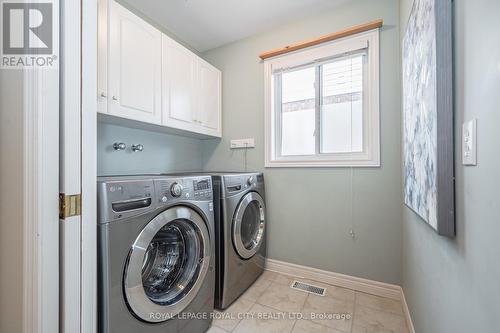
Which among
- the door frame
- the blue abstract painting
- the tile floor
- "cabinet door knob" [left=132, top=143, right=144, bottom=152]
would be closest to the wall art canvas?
the blue abstract painting

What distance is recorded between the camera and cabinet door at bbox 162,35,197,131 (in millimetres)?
1734

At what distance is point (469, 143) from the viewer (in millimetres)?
603

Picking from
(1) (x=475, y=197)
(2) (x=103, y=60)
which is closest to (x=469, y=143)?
(1) (x=475, y=197)

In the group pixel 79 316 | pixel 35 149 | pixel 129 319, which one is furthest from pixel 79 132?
pixel 129 319

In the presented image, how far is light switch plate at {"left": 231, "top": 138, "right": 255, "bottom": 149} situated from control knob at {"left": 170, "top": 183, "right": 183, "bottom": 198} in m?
1.23

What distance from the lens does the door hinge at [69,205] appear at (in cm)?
74

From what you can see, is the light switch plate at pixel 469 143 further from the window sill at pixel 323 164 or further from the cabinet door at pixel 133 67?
the cabinet door at pixel 133 67

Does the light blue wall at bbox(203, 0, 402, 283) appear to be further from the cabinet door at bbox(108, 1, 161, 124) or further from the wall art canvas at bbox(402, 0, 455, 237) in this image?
the cabinet door at bbox(108, 1, 161, 124)

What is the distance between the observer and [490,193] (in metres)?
0.51

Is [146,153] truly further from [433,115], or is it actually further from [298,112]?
[433,115]

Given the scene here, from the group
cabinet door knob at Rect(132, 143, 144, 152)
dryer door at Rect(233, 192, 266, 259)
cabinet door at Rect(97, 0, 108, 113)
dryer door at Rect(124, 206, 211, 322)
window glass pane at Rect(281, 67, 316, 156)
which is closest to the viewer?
dryer door at Rect(124, 206, 211, 322)

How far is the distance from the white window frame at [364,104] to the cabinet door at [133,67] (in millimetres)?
1077

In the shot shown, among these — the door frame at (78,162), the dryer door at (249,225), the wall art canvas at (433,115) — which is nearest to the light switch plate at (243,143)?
the dryer door at (249,225)

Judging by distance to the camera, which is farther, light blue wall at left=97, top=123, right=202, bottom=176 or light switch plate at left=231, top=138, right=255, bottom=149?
light switch plate at left=231, top=138, right=255, bottom=149
